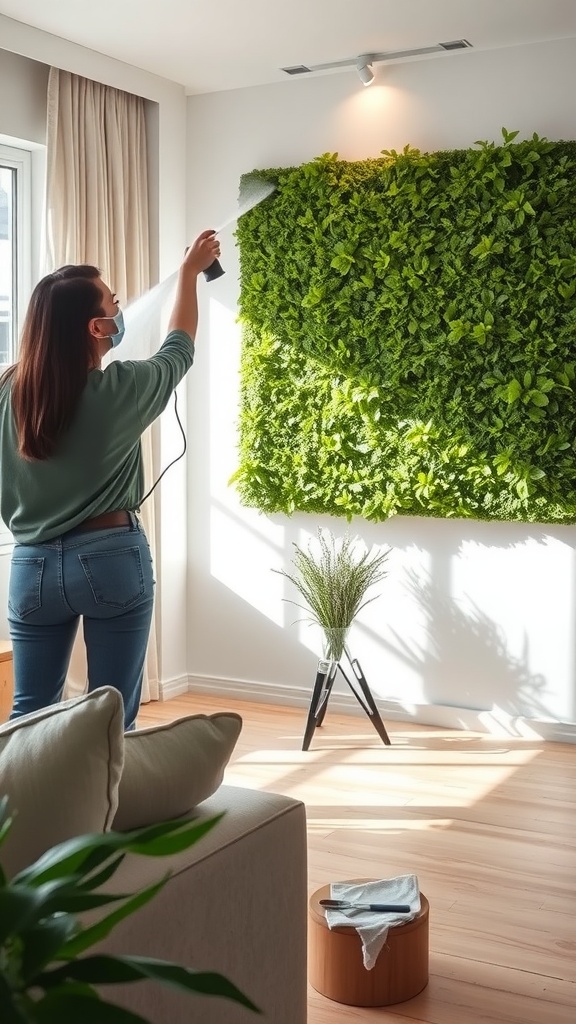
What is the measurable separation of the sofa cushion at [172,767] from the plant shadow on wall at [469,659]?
2986 mm

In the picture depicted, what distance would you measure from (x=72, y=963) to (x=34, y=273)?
4.33 m

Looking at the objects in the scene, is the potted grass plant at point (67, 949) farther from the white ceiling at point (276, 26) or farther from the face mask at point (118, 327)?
the white ceiling at point (276, 26)

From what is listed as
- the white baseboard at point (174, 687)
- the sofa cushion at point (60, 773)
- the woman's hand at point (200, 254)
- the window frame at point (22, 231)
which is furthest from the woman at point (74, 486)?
the white baseboard at point (174, 687)

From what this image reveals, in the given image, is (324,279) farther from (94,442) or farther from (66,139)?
(94,442)

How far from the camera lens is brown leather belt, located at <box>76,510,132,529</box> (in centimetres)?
265

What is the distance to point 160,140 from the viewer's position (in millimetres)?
4938

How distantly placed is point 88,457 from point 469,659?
2.46m

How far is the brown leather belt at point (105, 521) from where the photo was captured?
104 inches

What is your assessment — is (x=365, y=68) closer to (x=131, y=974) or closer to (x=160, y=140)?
(x=160, y=140)

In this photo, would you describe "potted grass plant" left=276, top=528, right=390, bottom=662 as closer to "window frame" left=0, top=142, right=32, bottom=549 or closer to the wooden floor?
the wooden floor

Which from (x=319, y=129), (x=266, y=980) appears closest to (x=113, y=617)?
(x=266, y=980)

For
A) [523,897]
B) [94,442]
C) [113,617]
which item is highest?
[94,442]

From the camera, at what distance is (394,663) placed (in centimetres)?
478

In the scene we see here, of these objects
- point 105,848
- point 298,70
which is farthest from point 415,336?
point 105,848
